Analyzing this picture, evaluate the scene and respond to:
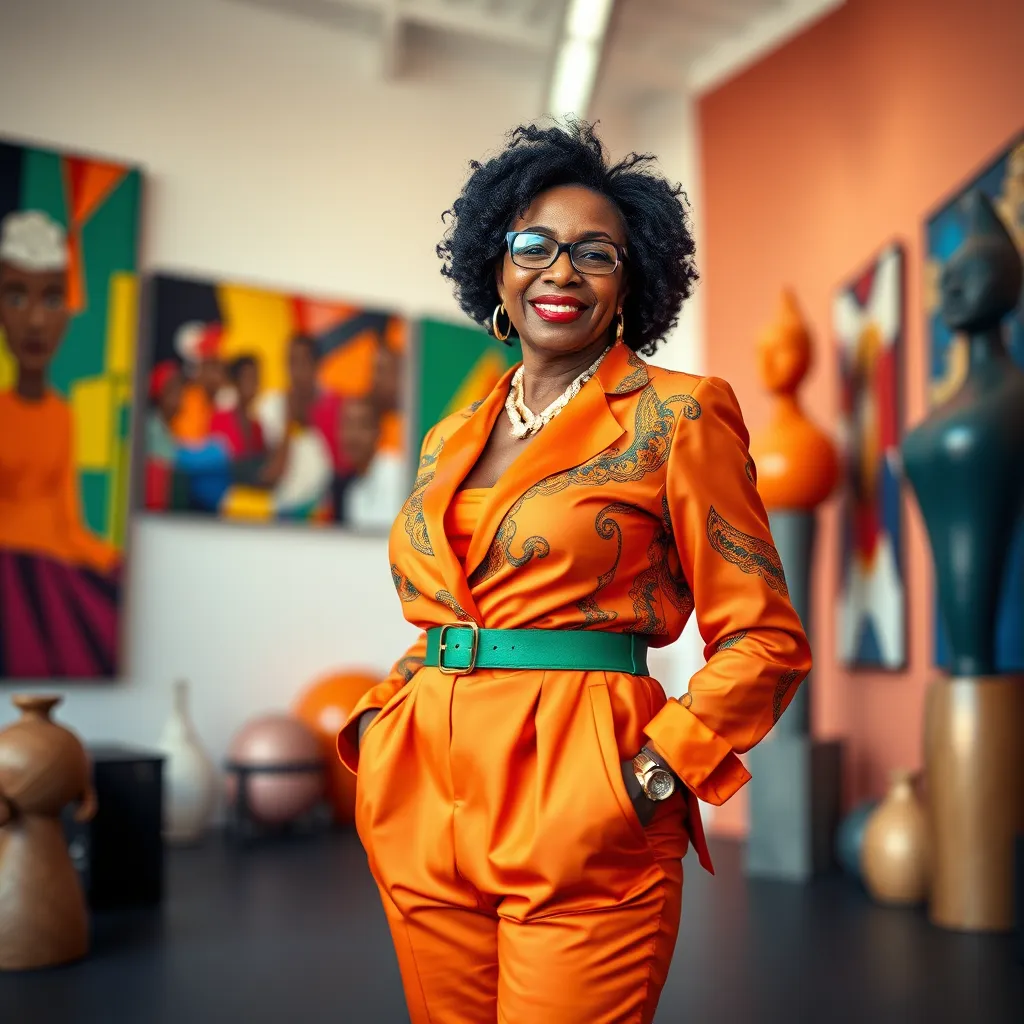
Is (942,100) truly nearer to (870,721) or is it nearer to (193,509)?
(870,721)

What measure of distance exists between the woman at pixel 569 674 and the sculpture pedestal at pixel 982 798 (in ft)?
8.23

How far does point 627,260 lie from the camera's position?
1.75 meters

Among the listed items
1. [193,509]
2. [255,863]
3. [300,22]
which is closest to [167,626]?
[193,509]

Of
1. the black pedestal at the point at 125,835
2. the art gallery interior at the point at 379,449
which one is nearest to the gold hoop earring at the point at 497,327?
the art gallery interior at the point at 379,449

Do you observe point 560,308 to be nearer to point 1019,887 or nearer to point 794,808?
point 1019,887

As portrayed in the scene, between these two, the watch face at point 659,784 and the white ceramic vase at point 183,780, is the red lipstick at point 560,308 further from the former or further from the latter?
the white ceramic vase at point 183,780

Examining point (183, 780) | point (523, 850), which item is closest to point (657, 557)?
point (523, 850)

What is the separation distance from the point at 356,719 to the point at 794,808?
3301 millimetres

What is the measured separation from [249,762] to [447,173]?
3.39m

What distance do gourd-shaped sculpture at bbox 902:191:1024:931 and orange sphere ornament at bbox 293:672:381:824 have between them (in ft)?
Answer: 8.62

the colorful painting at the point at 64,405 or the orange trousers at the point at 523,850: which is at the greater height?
the colorful painting at the point at 64,405

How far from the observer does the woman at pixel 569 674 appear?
1448 mm

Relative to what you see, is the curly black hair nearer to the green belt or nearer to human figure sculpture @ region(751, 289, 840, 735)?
the green belt

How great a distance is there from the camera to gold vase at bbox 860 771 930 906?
164 inches
